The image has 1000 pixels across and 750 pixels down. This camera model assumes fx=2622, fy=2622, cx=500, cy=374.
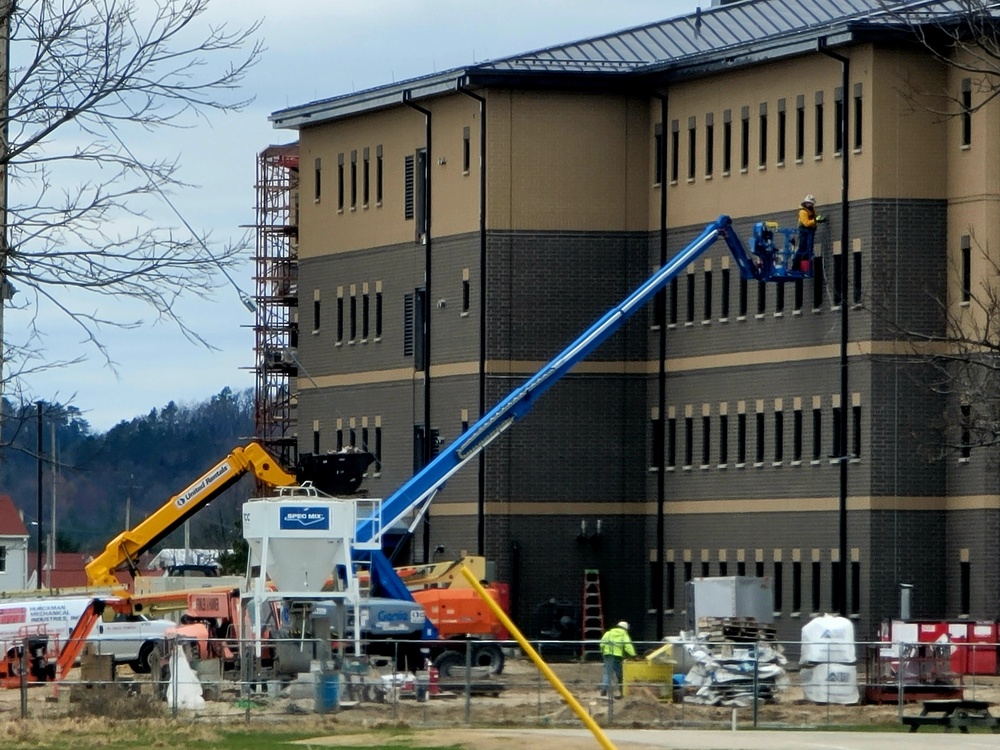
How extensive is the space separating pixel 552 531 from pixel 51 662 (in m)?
19.3

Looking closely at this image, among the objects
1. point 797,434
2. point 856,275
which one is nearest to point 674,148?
point 856,275

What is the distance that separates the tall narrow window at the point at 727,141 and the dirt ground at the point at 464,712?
23.3m

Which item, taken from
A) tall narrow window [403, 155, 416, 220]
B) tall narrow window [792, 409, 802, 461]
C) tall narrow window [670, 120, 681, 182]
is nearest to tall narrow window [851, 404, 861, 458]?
tall narrow window [792, 409, 802, 461]

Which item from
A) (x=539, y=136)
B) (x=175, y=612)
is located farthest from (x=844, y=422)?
(x=175, y=612)

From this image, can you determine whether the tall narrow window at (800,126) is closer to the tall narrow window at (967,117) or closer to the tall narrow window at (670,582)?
the tall narrow window at (967,117)

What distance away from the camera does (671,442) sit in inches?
2741

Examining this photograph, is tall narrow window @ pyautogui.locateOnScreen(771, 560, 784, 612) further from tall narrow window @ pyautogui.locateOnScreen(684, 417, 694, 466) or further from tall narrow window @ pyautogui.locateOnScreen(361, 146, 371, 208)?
tall narrow window @ pyautogui.locateOnScreen(361, 146, 371, 208)

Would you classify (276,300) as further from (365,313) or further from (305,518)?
(305,518)

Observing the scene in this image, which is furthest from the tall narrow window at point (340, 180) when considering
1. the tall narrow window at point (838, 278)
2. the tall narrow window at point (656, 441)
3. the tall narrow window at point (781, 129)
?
the tall narrow window at point (838, 278)

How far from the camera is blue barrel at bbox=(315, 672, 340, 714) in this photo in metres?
40.9

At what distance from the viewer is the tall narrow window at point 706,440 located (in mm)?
68250

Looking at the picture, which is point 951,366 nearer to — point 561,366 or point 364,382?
point 561,366

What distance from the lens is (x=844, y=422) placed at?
6256 cm

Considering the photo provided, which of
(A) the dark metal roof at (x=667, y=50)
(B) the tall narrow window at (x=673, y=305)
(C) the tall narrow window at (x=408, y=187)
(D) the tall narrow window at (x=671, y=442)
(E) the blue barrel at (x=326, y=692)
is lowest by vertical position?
(E) the blue barrel at (x=326, y=692)
